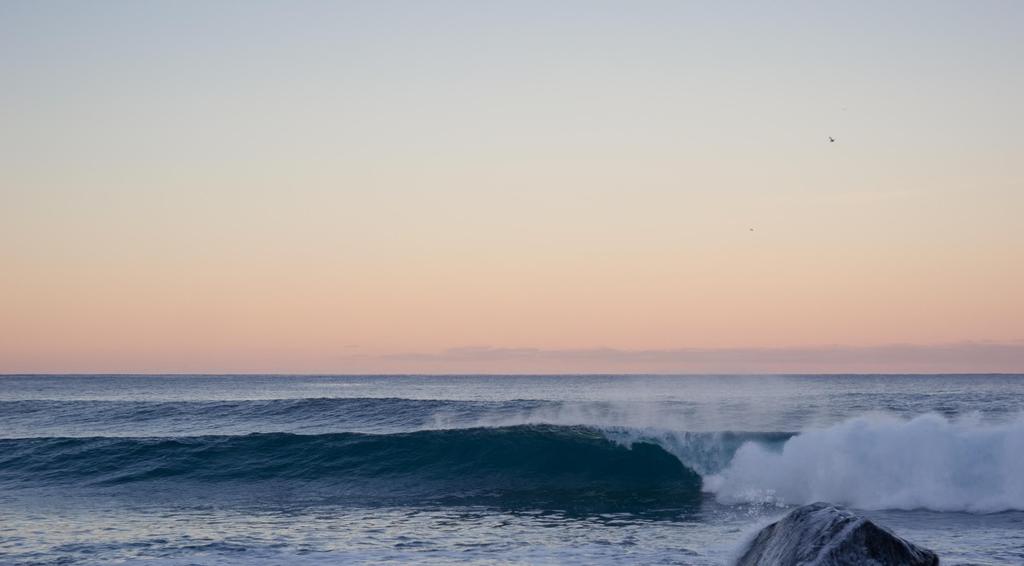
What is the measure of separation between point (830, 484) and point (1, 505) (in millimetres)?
15457

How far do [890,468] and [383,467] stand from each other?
10985 mm

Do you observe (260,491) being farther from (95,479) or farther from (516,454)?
(516,454)

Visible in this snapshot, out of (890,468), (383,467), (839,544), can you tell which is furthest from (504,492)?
(839,544)

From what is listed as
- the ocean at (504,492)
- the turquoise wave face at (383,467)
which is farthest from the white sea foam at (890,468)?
the turquoise wave face at (383,467)

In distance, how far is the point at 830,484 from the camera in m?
16.2

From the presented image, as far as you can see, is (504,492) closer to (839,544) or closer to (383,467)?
(383,467)

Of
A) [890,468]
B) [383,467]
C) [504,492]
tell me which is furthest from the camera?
[383,467]

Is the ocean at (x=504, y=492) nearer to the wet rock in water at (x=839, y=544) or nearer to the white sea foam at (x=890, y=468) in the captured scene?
the white sea foam at (x=890, y=468)

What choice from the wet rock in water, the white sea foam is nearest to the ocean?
the white sea foam

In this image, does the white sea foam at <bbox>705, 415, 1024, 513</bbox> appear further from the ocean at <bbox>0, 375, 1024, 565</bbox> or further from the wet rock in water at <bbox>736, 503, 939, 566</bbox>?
the wet rock in water at <bbox>736, 503, 939, 566</bbox>

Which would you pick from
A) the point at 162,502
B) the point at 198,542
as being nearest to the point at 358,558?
the point at 198,542

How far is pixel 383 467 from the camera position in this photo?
65.4 feet

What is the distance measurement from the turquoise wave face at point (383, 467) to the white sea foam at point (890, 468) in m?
1.41

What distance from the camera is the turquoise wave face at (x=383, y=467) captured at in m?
17.3
